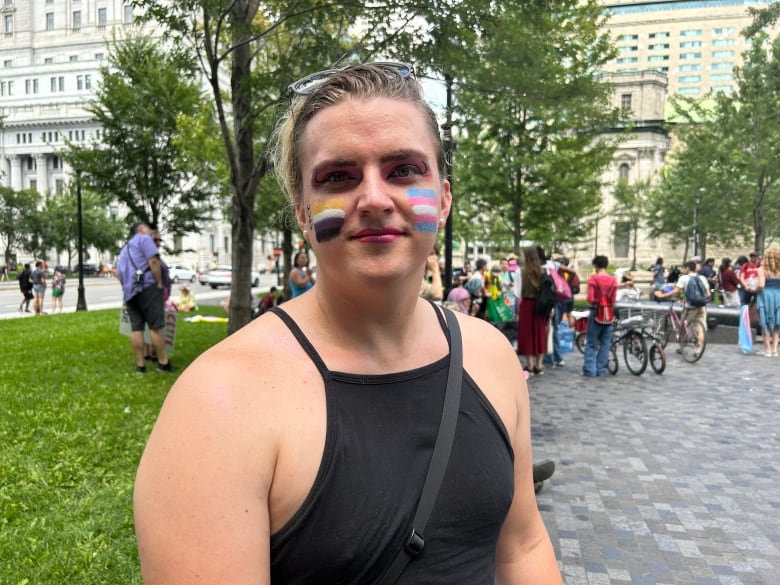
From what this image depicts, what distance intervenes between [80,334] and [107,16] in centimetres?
7536

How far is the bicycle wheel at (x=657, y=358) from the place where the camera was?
1111 centimetres

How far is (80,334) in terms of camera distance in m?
13.6

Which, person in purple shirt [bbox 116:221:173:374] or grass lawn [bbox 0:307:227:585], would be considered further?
person in purple shirt [bbox 116:221:173:374]

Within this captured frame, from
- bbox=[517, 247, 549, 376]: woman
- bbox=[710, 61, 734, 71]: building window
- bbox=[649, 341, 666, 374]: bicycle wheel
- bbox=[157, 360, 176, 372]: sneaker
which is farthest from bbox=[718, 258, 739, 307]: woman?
bbox=[710, 61, 734, 71]: building window

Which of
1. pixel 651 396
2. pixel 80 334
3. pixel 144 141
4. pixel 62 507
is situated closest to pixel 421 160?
pixel 62 507

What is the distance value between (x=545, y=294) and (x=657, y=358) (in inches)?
102

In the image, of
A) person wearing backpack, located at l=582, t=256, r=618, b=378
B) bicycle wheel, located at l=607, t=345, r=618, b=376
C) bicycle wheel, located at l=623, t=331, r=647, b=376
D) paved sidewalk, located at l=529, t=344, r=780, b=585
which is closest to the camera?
paved sidewalk, located at l=529, t=344, r=780, b=585

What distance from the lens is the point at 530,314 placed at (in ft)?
33.7

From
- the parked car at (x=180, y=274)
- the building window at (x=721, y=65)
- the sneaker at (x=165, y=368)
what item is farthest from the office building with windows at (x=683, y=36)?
the sneaker at (x=165, y=368)

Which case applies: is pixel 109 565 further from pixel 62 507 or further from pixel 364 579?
pixel 364 579

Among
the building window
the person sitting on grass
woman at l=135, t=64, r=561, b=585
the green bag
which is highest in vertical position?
the building window

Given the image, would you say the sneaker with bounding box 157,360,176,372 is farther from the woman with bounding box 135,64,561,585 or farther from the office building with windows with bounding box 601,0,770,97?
the office building with windows with bounding box 601,0,770,97

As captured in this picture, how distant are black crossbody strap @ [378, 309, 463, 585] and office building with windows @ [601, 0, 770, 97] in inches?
5354

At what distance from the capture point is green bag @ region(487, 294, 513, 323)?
40.4 feet
